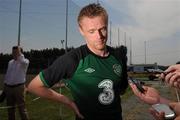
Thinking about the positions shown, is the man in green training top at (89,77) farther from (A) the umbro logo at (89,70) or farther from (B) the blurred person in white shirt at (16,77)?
(B) the blurred person in white shirt at (16,77)

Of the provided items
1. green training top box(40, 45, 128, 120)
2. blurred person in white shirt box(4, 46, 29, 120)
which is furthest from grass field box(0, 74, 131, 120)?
green training top box(40, 45, 128, 120)

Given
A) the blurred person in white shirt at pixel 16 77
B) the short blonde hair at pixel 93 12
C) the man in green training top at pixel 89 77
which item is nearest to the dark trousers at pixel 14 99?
the blurred person in white shirt at pixel 16 77

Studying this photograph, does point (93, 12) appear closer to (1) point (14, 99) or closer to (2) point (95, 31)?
(2) point (95, 31)

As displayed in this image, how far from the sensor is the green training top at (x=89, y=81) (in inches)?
143

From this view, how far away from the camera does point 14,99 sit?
11.0 metres

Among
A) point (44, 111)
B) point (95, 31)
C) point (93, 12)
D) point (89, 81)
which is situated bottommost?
point (44, 111)

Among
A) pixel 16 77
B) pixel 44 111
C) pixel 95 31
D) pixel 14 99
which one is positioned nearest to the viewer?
pixel 95 31

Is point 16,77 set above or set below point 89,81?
below

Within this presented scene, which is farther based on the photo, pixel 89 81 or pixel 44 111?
pixel 44 111

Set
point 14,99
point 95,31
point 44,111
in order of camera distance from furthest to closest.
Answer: point 44,111
point 14,99
point 95,31

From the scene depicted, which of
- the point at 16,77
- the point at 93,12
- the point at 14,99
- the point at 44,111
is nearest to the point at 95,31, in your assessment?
the point at 93,12

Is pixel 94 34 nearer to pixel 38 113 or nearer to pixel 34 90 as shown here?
pixel 34 90

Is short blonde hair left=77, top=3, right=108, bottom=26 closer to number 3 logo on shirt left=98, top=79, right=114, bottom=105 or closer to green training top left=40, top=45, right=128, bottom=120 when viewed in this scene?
green training top left=40, top=45, right=128, bottom=120

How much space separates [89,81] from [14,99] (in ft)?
25.0
